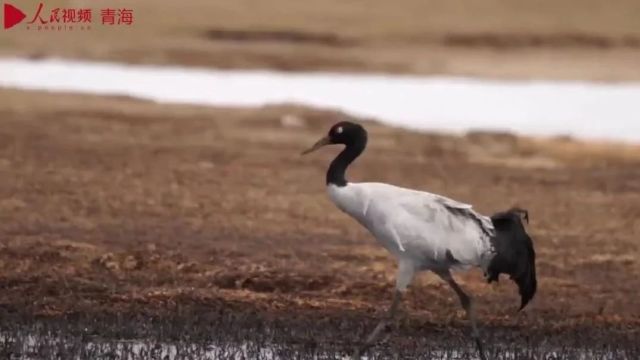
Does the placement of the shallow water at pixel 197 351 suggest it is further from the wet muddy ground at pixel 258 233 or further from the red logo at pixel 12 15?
the red logo at pixel 12 15

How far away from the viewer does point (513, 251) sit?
34.9 ft

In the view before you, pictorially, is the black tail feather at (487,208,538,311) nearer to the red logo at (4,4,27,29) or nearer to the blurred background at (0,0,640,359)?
the blurred background at (0,0,640,359)

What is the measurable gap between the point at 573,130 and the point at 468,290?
1000 cm

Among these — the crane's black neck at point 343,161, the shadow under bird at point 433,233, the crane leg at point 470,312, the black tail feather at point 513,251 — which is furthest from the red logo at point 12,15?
the black tail feather at point 513,251

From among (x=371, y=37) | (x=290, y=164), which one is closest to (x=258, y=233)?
(x=290, y=164)

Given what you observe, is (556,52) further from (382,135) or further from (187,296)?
(187,296)

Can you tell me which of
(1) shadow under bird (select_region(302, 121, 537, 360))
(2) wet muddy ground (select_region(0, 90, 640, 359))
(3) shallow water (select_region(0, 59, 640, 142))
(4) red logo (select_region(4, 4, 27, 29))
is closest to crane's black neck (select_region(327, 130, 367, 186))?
(1) shadow under bird (select_region(302, 121, 537, 360))

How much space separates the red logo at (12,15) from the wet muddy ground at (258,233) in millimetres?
4311

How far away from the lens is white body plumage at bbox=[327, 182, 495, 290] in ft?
34.6

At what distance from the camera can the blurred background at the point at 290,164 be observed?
1182 cm

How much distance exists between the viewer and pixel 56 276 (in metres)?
12.8

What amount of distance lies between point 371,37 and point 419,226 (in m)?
20.2

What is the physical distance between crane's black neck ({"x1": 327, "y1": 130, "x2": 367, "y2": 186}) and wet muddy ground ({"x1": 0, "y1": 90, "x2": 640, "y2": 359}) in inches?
39.6

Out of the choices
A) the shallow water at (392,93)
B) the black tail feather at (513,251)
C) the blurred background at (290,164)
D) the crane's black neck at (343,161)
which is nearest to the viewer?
the black tail feather at (513,251)
